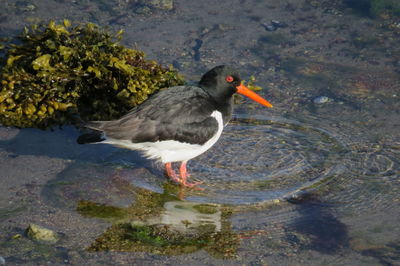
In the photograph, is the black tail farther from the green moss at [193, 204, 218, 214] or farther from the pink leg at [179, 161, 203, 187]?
the green moss at [193, 204, 218, 214]

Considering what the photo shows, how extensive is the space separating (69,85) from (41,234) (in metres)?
2.71

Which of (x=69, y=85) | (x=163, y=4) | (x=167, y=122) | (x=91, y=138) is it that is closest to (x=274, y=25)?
(x=163, y=4)

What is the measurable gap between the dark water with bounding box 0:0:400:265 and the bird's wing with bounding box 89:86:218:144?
0.55 meters

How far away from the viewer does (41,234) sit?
4.54m

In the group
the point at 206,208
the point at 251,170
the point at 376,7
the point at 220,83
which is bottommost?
the point at 206,208

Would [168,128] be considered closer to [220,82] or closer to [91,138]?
[91,138]

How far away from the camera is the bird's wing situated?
552cm

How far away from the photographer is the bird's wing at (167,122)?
552 centimetres

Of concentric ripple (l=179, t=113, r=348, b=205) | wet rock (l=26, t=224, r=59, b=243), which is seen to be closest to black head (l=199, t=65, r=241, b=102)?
concentric ripple (l=179, t=113, r=348, b=205)

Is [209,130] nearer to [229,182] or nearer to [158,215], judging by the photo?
[229,182]

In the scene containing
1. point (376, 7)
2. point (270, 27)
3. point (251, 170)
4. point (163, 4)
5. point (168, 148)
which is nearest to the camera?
point (168, 148)

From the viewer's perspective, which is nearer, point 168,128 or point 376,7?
point 168,128

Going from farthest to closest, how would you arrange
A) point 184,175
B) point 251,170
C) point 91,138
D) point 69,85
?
point 69,85
point 251,170
point 184,175
point 91,138

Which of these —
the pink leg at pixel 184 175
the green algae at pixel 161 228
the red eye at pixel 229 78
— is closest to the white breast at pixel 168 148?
the pink leg at pixel 184 175
